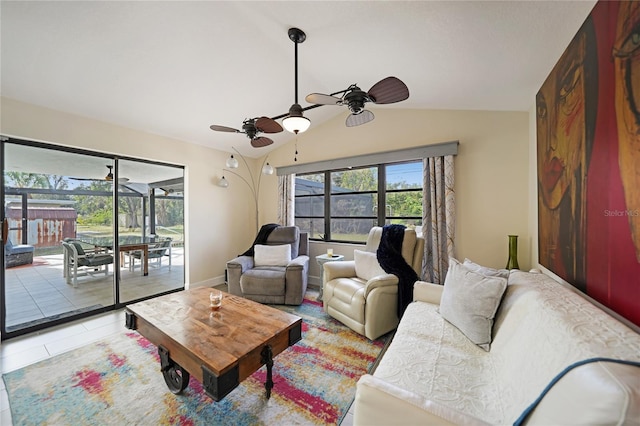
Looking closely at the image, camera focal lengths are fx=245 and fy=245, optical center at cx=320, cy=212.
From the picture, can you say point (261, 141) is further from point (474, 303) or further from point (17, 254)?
point (17, 254)

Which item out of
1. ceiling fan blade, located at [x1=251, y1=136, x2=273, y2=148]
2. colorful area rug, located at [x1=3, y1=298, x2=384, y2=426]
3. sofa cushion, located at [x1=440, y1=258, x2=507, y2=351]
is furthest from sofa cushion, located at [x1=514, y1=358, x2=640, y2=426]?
ceiling fan blade, located at [x1=251, y1=136, x2=273, y2=148]

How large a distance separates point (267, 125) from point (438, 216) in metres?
2.24

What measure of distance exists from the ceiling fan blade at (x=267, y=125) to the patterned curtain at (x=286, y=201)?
205cm

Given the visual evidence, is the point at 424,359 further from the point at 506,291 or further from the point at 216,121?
the point at 216,121

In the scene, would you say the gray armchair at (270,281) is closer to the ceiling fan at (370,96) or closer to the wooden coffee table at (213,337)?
the wooden coffee table at (213,337)

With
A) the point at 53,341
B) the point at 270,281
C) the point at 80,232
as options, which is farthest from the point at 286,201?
the point at 53,341

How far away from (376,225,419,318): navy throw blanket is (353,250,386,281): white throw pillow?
10 cm

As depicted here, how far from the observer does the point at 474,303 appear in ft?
5.17

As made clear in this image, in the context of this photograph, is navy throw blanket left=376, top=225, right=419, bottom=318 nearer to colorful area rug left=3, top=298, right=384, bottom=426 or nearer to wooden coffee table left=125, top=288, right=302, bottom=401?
colorful area rug left=3, top=298, right=384, bottom=426

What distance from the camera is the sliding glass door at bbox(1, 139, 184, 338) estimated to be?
100 inches

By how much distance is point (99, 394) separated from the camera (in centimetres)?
170

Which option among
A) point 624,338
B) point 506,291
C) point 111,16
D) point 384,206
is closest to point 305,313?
point 384,206

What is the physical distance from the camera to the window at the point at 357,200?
3.43m

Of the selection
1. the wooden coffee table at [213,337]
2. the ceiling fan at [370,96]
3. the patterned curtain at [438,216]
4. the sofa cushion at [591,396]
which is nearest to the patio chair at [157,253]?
the wooden coffee table at [213,337]
